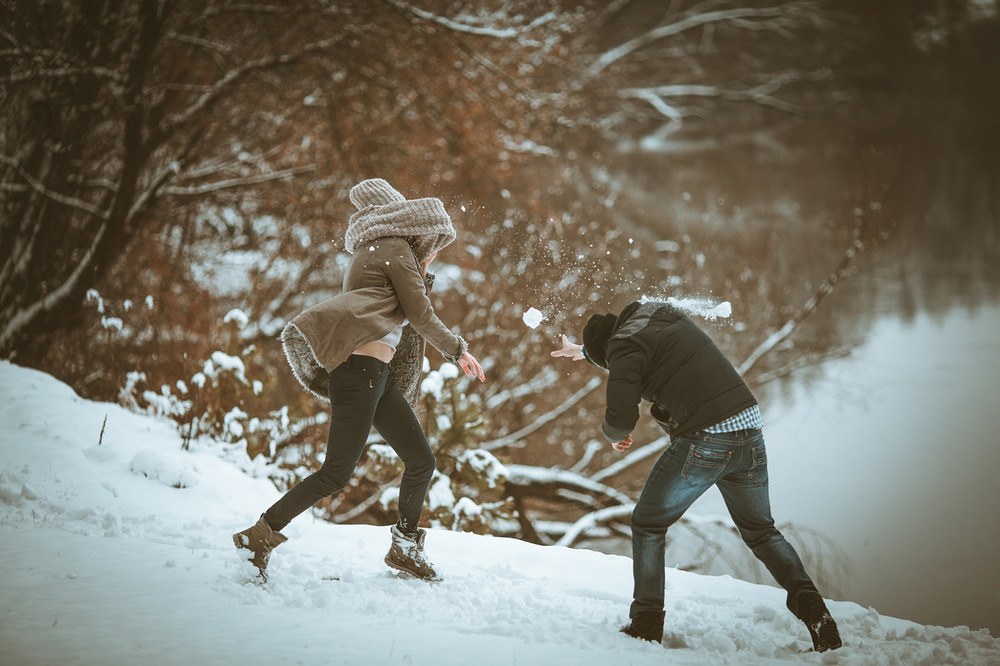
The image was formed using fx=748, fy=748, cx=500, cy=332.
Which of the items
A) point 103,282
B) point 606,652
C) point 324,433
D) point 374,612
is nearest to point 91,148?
point 103,282

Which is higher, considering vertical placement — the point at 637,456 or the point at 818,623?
the point at 637,456

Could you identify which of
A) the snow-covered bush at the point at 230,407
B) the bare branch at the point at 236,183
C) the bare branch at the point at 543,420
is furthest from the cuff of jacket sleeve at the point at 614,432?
the bare branch at the point at 236,183

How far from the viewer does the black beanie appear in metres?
2.75

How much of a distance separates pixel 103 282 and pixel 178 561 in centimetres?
596

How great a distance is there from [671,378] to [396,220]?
1190 millimetres

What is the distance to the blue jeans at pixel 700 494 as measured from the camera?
2.56 meters

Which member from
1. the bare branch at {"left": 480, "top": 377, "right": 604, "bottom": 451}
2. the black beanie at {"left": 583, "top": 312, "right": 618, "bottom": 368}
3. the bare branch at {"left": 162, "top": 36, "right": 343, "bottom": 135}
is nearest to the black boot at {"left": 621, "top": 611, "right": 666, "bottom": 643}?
the black beanie at {"left": 583, "top": 312, "right": 618, "bottom": 368}

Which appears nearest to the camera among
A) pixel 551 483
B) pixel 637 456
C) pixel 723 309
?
pixel 723 309

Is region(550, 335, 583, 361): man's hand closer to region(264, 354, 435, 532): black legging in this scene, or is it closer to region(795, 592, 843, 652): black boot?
region(264, 354, 435, 532): black legging

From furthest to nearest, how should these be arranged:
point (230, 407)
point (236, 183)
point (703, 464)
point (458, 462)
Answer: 1. point (236, 183)
2. point (230, 407)
3. point (458, 462)
4. point (703, 464)

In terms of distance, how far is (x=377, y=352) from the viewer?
2768mm

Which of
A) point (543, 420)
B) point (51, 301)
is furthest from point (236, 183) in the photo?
point (543, 420)

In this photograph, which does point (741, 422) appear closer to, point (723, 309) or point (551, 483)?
point (723, 309)

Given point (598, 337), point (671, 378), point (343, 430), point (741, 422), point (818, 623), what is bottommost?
point (818, 623)
